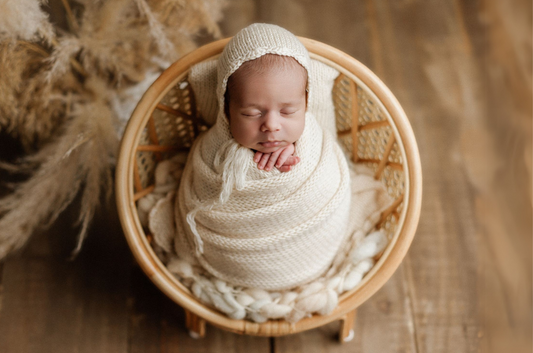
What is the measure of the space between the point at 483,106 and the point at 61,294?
1.42 meters

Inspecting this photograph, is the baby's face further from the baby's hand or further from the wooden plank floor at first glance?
the wooden plank floor

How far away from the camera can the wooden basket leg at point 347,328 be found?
3.73 feet

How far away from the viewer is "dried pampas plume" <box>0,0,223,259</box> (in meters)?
1.06

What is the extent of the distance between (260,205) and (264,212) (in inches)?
0.9

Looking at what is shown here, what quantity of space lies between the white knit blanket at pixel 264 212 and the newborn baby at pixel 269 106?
33mm

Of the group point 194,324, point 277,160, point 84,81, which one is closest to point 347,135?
point 277,160

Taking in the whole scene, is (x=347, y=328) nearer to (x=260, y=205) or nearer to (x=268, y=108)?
(x=260, y=205)

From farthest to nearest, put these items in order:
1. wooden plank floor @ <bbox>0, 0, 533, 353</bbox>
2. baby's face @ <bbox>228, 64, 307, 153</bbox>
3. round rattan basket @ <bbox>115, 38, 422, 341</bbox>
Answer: wooden plank floor @ <bbox>0, 0, 533, 353</bbox>, round rattan basket @ <bbox>115, 38, 422, 341</bbox>, baby's face @ <bbox>228, 64, 307, 153</bbox>

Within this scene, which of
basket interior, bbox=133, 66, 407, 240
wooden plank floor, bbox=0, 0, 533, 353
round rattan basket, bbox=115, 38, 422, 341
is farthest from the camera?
wooden plank floor, bbox=0, 0, 533, 353

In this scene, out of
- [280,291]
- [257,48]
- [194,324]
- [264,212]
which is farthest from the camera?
[194,324]

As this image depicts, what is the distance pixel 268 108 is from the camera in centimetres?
85

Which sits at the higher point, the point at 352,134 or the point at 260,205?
the point at 352,134

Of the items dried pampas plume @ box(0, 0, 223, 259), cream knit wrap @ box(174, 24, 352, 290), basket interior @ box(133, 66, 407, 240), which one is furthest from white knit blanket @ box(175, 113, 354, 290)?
dried pampas plume @ box(0, 0, 223, 259)

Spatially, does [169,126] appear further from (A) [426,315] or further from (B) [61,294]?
(A) [426,315]
